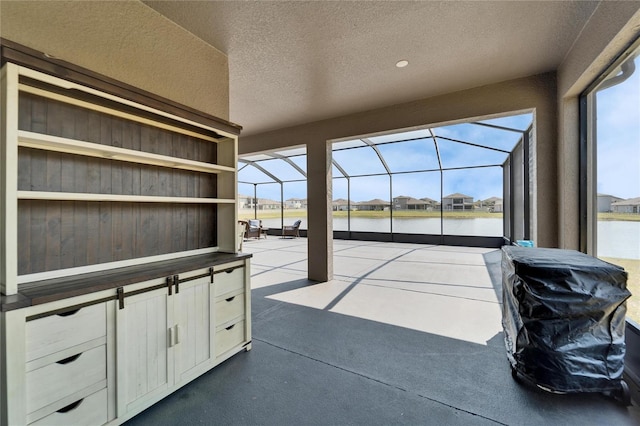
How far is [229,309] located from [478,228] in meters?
8.72

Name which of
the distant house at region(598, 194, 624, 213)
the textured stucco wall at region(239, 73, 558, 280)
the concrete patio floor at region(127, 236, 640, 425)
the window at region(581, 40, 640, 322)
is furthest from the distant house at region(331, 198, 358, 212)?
the distant house at region(598, 194, 624, 213)

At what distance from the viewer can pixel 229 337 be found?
91.7 inches

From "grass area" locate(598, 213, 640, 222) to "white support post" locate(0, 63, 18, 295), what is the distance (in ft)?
12.7

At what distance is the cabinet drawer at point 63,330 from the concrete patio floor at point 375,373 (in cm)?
66

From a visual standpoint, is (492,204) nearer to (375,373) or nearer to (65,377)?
(375,373)

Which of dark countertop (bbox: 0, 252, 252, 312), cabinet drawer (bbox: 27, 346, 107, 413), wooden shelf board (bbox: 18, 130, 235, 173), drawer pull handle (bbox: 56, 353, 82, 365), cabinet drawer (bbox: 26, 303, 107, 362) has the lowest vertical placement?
cabinet drawer (bbox: 27, 346, 107, 413)

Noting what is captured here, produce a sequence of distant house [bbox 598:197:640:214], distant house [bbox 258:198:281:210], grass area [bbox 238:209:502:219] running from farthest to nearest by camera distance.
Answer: distant house [bbox 258:198:281:210], grass area [bbox 238:209:502:219], distant house [bbox 598:197:640:214]

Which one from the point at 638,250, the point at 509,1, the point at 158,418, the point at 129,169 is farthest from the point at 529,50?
the point at 158,418

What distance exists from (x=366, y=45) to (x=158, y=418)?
11.1 feet

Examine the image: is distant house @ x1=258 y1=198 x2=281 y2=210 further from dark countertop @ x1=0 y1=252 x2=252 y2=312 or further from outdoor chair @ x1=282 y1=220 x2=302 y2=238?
dark countertop @ x1=0 y1=252 x2=252 y2=312

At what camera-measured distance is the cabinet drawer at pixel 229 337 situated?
2.24 m

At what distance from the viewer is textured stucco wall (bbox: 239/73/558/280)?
10.0ft

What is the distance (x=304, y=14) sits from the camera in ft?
7.22

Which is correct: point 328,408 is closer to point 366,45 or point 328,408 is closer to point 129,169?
point 129,169
